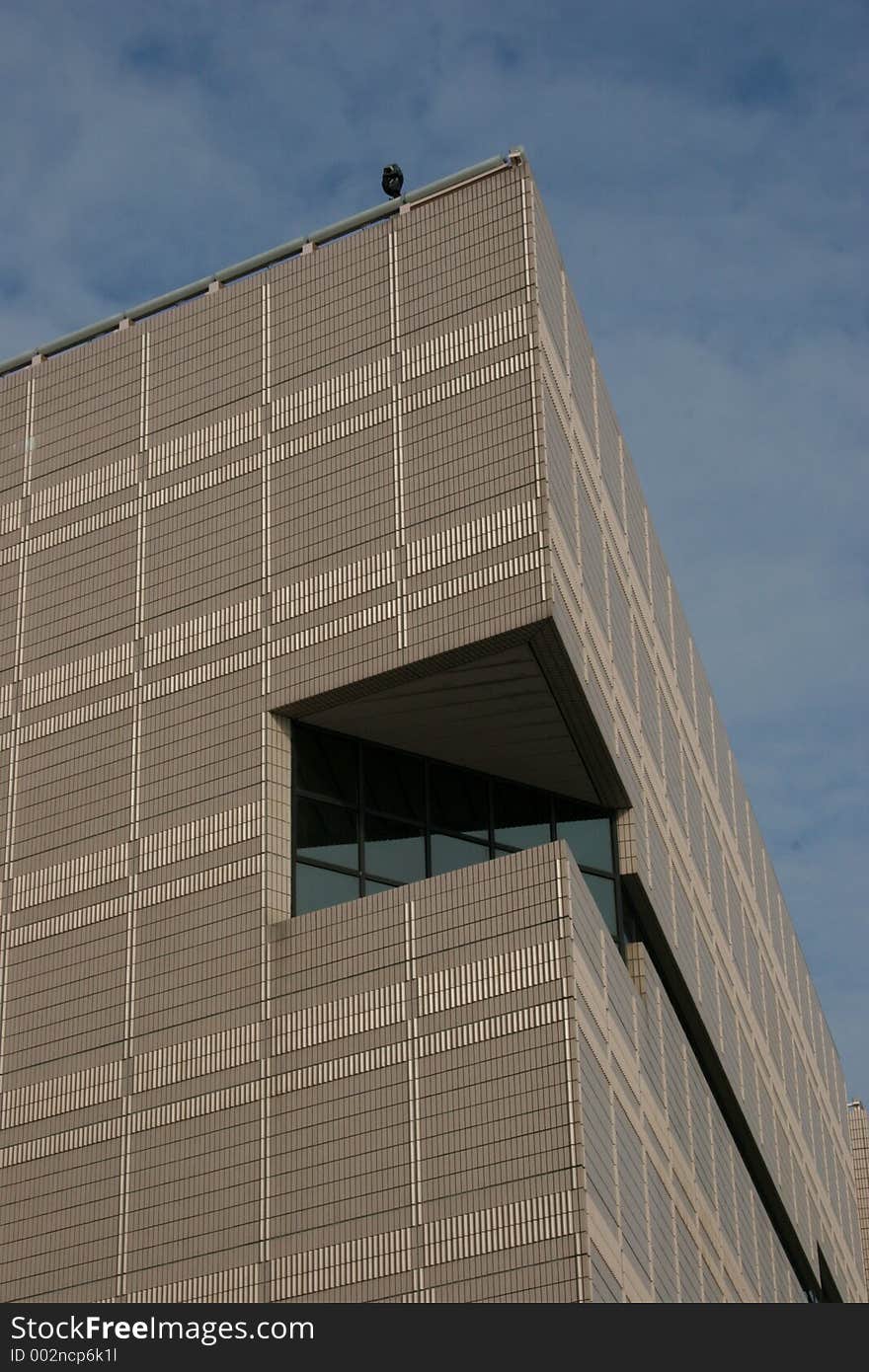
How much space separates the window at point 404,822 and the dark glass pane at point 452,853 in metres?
0.02

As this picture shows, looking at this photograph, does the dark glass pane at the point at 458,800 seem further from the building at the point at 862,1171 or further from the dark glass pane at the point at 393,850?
the building at the point at 862,1171

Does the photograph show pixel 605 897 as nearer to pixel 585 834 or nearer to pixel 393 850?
pixel 585 834

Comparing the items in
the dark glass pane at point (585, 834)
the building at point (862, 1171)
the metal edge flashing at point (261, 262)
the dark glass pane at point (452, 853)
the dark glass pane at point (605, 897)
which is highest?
the metal edge flashing at point (261, 262)

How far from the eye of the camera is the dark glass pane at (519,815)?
47062mm

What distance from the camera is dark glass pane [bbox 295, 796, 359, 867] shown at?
44.5 meters

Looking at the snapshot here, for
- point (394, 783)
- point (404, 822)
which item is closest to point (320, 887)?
point (404, 822)

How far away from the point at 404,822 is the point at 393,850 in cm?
72

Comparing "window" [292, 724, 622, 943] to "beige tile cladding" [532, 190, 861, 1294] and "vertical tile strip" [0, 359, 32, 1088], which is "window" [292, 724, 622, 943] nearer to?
"beige tile cladding" [532, 190, 861, 1294]

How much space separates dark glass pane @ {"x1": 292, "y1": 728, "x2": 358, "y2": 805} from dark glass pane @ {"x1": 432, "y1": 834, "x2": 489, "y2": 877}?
80.2 inches

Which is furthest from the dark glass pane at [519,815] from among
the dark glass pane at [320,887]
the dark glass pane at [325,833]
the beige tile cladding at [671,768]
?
the dark glass pane at [320,887]

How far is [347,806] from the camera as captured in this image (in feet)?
149

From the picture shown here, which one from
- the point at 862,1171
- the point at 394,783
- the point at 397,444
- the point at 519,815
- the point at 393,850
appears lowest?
the point at 393,850

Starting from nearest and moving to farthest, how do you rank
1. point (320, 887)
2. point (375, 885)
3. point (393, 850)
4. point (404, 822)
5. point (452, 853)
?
point (320, 887) → point (375, 885) → point (393, 850) → point (404, 822) → point (452, 853)

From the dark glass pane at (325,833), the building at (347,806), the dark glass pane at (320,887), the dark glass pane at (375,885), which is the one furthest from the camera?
the dark glass pane at (375,885)
